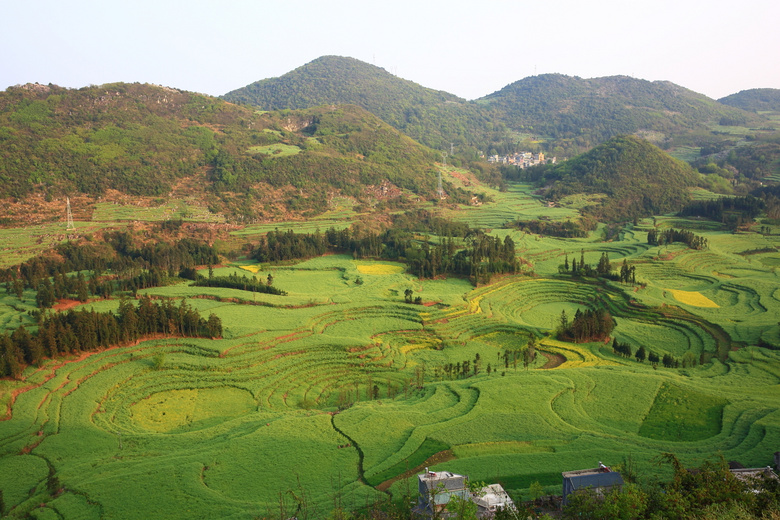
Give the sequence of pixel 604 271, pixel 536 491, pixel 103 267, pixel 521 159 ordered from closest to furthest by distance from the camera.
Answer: pixel 536 491 → pixel 103 267 → pixel 604 271 → pixel 521 159

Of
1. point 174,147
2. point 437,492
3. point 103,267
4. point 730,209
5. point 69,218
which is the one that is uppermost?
point 174,147

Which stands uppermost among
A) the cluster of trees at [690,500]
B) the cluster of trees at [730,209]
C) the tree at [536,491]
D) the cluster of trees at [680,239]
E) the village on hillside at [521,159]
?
the village on hillside at [521,159]

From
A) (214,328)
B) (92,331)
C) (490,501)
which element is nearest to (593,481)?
(490,501)

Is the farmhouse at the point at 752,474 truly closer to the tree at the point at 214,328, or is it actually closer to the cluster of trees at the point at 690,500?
the cluster of trees at the point at 690,500

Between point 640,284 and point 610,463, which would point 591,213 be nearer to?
point 640,284

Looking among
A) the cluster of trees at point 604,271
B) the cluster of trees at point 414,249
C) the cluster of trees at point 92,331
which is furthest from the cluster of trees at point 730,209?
the cluster of trees at point 92,331

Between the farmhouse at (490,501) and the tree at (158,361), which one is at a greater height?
the tree at (158,361)

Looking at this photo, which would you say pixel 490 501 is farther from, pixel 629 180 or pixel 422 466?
pixel 629 180
